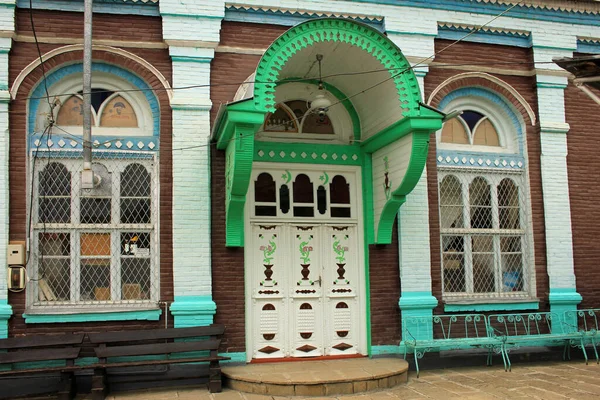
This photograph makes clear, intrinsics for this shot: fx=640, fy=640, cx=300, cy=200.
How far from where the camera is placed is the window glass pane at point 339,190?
30.2ft

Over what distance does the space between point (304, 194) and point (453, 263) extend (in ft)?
8.11

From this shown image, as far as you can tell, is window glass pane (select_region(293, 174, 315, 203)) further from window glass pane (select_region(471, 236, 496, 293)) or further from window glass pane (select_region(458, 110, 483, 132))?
window glass pane (select_region(458, 110, 483, 132))

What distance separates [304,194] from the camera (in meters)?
9.10

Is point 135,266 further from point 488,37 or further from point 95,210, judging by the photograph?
point 488,37

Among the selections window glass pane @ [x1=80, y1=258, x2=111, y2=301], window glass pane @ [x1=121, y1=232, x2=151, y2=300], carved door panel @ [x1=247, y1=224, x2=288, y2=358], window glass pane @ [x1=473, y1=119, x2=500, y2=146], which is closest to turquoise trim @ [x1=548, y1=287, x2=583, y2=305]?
window glass pane @ [x1=473, y1=119, x2=500, y2=146]

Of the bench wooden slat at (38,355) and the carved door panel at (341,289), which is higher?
the carved door panel at (341,289)

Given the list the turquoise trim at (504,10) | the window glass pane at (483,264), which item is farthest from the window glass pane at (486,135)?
the turquoise trim at (504,10)

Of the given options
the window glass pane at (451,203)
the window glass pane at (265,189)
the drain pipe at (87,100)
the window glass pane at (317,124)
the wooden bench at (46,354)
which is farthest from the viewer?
the window glass pane at (451,203)

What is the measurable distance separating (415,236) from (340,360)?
2.04 m

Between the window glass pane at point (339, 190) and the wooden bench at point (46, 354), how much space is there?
3.83 meters

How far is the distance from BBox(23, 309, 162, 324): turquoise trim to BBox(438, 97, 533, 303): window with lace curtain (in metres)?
4.22

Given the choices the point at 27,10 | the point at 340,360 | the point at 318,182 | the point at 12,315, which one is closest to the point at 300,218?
the point at 318,182

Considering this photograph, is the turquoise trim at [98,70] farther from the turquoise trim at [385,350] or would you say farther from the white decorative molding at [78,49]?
the turquoise trim at [385,350]

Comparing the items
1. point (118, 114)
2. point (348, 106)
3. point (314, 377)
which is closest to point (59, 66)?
point (118, 114)
